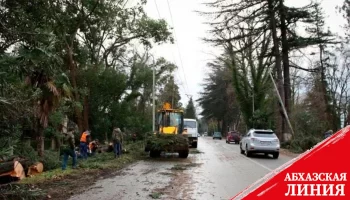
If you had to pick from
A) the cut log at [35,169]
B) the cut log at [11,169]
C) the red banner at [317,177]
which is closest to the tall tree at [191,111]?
the cut log at [35,169]

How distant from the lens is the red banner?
2496 mm

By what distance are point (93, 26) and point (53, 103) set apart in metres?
16.2

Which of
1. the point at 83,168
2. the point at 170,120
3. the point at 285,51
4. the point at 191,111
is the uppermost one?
the point at 285,51

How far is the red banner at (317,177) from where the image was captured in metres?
2.50

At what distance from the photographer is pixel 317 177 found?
2.53 metres

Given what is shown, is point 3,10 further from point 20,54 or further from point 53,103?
point 53,103

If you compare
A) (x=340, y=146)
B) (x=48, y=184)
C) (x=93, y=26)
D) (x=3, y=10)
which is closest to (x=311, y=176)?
(x=340, y=146)

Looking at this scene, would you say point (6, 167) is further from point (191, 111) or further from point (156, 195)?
point (191, 111)

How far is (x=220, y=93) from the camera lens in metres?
90.8

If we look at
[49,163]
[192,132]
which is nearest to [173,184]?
[49,163]

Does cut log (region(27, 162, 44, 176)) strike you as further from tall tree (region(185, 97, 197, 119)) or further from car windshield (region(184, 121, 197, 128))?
tall tree (region(185, 97, 197, 119))

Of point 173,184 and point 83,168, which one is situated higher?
point 83,168

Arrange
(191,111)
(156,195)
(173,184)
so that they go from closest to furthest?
(156,195) → (173,184) → (191,111)

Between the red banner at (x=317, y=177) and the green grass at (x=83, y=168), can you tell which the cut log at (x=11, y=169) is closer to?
the green grass at (x=83, y=168)
